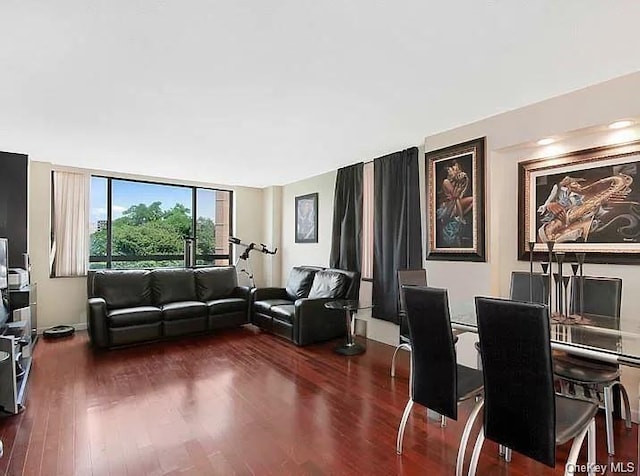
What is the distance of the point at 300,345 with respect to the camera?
4441 mm

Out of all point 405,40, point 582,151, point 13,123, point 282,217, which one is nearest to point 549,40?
point 405,40

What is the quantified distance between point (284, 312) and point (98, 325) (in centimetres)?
216

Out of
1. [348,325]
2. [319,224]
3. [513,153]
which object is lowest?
[348,325]

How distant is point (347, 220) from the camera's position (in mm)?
5113

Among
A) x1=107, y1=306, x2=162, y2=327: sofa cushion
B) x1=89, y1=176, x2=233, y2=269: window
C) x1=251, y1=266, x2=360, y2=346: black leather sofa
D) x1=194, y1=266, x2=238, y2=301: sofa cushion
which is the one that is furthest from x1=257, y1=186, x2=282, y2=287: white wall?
x1=107, y1=306, x2=162, y2=327: sofa cushion

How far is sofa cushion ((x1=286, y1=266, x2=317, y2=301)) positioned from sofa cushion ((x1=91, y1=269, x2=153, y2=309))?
199 centimetres

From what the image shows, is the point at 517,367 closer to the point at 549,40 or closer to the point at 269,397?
the point at 549,40

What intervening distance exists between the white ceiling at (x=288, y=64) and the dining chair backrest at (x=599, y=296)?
1.42 metres

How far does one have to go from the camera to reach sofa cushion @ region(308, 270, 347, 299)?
472 centimetres

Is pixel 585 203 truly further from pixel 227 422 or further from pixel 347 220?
pixel 227 422

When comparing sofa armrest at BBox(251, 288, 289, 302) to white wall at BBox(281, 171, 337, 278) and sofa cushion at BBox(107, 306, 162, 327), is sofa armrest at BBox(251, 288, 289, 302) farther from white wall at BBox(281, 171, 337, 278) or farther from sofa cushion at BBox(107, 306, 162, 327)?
sofa cushion at BBox(107, 306, 162, 327)

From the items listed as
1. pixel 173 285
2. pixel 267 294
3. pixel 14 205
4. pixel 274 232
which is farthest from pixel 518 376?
pixel 274 232

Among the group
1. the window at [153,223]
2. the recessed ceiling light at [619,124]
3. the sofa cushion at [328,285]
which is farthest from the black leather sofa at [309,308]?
the recessed ceiling light at [619,124]

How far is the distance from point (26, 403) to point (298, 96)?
126 inches
